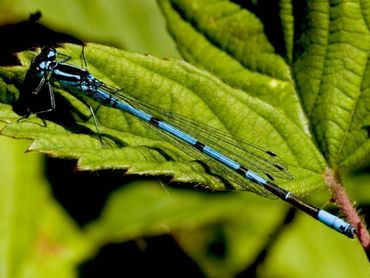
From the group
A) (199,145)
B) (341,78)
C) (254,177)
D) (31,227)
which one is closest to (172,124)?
(199,145)

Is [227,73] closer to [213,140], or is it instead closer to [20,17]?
[213,140]

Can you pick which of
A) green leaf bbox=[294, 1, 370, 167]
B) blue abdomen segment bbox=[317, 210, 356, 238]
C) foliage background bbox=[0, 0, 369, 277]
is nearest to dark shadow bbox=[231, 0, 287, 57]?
green leaf bbox=[294, 1, 370, 167]

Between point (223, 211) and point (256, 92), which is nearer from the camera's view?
point (256, 92)

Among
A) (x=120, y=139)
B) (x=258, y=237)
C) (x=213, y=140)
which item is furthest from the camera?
(x=258, y=237)

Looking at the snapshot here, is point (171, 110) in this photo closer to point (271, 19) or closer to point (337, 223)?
point (271, 19)

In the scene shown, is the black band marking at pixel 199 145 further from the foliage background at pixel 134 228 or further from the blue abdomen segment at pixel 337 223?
the foliage background at pixel 134 228

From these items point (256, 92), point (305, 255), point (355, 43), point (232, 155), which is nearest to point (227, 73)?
point (256, 92)
